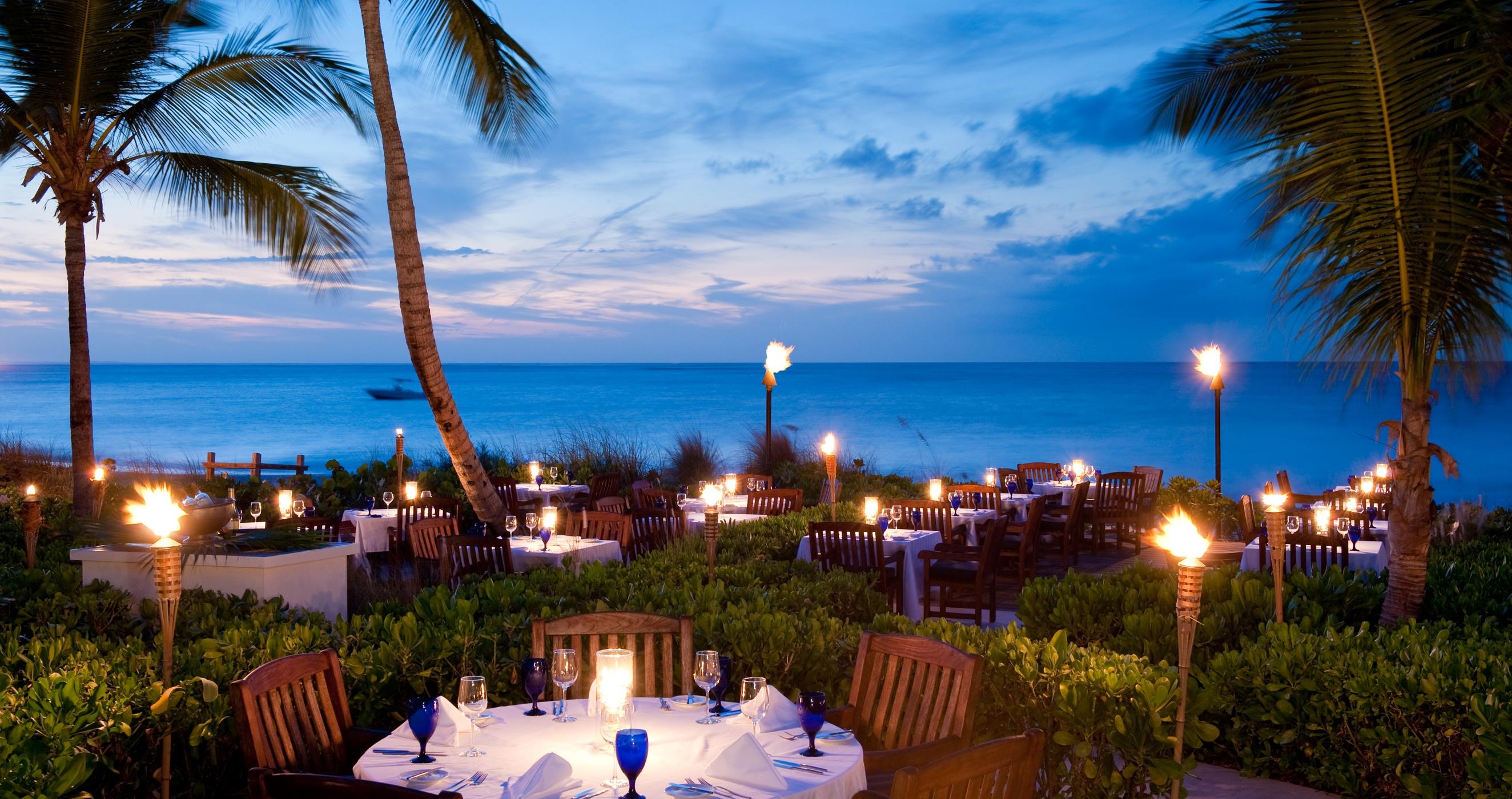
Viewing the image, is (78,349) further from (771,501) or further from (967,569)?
(967,569)

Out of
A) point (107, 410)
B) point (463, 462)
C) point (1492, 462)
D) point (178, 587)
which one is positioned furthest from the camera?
point (107, 410)

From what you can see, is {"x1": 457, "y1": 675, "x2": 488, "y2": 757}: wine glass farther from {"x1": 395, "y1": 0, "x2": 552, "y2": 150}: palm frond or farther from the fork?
{"x1": 395, "y1": 0, "x2": 552, "y2": 150}: palm frond

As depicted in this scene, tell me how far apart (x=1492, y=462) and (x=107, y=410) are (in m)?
64.9

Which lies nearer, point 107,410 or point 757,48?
point 757,48

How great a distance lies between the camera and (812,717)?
3.01 metres

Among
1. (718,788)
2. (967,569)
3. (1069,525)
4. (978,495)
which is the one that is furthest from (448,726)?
(978,495)

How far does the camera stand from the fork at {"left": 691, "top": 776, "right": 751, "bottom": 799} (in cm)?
264

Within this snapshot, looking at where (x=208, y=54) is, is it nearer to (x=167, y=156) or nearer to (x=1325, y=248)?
(x=167, y=156)

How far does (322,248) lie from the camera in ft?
34.9

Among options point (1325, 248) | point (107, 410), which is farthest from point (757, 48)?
point (107, 410)

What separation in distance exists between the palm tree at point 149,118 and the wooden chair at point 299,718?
730cm

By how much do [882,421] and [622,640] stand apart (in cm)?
5027

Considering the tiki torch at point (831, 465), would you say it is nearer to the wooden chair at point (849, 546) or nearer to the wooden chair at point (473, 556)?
the wooden chair at point (849, 546)

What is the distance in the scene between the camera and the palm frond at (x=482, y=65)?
894 centimetres
